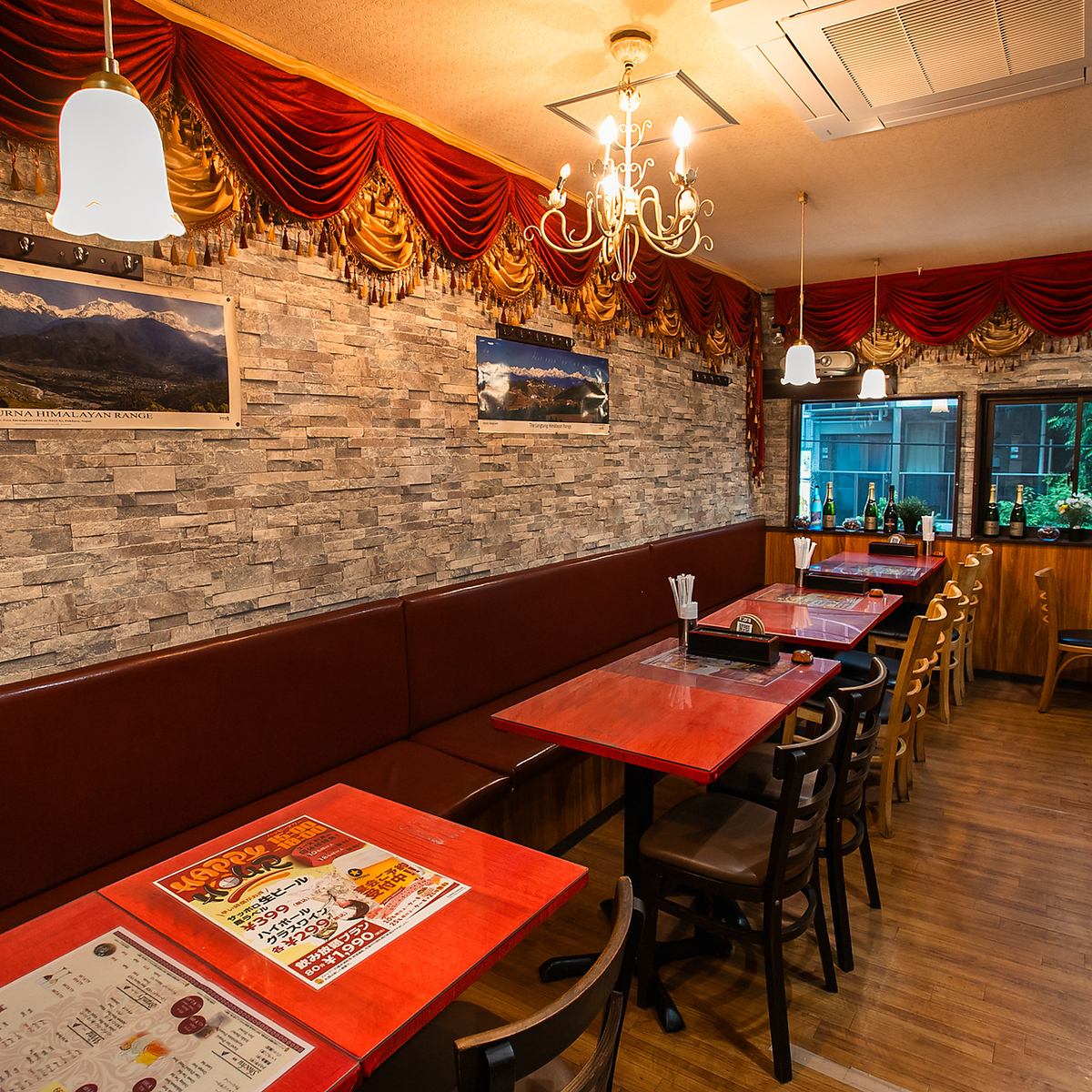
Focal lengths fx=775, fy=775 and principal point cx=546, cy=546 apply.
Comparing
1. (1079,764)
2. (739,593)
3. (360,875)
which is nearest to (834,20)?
(360,875)

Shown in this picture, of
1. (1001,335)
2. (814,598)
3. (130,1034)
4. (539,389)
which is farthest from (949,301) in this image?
(130,1034)

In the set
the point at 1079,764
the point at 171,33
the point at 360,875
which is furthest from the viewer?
the point at 1079,764

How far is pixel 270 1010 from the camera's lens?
3.80 ft

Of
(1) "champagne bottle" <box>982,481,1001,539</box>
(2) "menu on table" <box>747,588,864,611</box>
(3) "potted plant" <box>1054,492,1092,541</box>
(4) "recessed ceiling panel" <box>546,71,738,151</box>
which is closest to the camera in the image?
(4) "recessed ceiling panel" <box>546,71,738,151</box>

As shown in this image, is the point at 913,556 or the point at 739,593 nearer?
the point at 913,556

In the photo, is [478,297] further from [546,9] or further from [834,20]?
[834,20]

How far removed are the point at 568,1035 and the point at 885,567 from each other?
463cm

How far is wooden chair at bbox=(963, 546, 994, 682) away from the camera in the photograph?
195 inches

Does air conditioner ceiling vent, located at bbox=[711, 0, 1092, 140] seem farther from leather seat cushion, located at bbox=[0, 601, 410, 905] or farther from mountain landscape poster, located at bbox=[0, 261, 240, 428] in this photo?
leather seat cushion, located at bbox=[0, 601, 410, 905]

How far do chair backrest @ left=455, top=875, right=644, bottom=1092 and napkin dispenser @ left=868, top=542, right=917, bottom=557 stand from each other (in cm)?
493

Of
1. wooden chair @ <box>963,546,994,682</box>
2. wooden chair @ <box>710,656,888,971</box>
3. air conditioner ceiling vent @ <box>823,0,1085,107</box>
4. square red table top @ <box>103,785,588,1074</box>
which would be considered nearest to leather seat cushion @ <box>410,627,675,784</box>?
wooden chair @ <box>710,656,888,971</box>

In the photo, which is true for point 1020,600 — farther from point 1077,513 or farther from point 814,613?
point 814,613

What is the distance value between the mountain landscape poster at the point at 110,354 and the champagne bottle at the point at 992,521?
5356 millimetres

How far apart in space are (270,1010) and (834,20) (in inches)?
111
